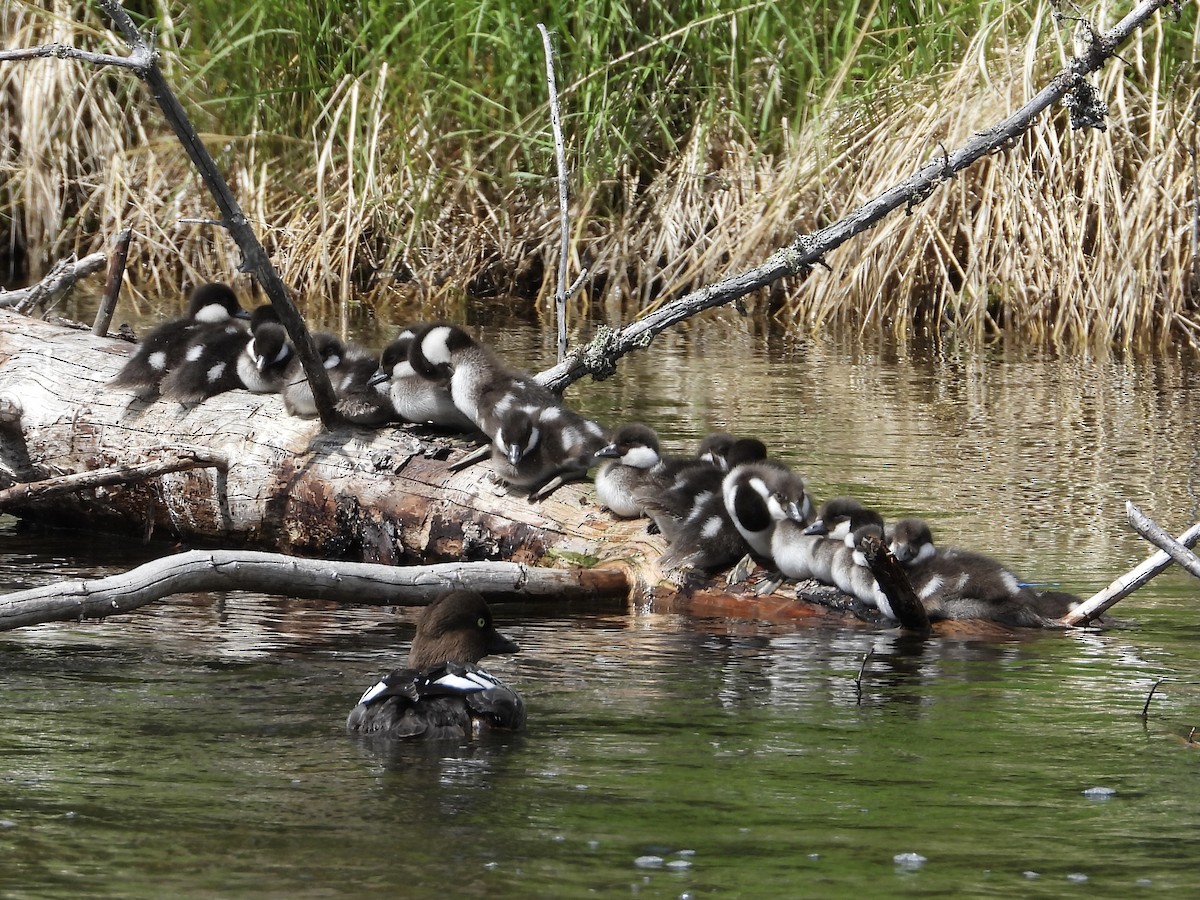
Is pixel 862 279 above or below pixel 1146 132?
below

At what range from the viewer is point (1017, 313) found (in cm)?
1352

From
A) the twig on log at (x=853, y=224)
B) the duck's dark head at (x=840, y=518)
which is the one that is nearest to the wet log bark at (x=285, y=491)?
the duck's dark head at (x=840, y=518)

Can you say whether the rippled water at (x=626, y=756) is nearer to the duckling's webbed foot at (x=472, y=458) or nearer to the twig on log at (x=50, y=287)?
the duckling's webbed foot at (x=472, y=458)

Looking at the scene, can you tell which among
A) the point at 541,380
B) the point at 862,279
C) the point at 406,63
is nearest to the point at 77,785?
the point at 541,380

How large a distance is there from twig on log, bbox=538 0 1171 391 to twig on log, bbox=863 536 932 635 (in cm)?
152

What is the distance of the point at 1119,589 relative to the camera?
593 centimetres

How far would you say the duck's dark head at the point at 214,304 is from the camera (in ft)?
27.7

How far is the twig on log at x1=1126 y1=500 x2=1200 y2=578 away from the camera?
16.8 feet

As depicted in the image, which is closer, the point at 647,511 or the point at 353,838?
the point at 353,838

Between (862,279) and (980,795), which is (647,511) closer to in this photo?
(980,795)

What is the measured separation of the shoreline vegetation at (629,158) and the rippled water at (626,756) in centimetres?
532

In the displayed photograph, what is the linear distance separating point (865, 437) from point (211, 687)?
201 inches

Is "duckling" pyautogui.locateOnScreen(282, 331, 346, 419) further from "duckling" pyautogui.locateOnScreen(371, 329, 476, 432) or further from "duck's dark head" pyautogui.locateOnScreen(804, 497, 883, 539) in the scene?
"duck's dark head" pyautogui.locateOnScreen(804, 497, 883, 539)

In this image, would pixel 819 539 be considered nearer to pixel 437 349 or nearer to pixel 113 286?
pixel 437 349
